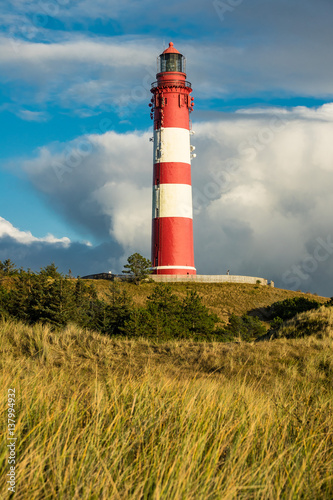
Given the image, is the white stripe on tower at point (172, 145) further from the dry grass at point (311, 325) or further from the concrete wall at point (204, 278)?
the dry grass at point (311, 325)

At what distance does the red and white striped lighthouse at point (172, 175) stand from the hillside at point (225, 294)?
2176 mm

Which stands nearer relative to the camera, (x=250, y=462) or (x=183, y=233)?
(x=250, y=462)

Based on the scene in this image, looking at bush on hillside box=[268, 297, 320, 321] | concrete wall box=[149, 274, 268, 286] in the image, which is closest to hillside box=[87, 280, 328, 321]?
concrete wall box=[149, 274, 268, 286]

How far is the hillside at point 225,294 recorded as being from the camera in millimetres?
45125

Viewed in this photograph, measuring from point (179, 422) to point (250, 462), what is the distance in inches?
32.9

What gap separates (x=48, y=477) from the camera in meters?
3.90

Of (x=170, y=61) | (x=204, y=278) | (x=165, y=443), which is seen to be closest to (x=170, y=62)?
(x=170, y=61)

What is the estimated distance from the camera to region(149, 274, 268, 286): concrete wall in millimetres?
46312

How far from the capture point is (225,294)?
4897cm

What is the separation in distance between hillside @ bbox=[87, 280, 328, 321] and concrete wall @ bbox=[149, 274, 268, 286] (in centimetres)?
46

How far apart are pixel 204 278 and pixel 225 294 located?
2.66m

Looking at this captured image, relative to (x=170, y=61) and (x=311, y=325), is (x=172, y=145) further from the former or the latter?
(x=311, y=325)

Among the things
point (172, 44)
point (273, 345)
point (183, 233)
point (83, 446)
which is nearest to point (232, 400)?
point (83, 446)

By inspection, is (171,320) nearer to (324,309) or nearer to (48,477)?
(324,309)
